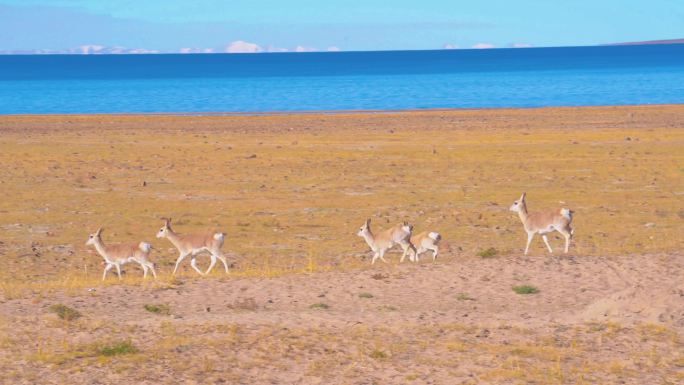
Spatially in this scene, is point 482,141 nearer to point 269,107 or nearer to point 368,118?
point 368,118

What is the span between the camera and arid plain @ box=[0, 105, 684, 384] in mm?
13906

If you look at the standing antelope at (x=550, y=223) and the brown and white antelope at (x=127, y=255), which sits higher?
the standing antelope at (x=550, y=223)

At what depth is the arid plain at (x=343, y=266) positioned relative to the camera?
13.9 m

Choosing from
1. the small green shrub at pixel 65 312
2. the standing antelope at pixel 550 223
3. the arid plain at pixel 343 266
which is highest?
the standing antelope at pixel 550 223

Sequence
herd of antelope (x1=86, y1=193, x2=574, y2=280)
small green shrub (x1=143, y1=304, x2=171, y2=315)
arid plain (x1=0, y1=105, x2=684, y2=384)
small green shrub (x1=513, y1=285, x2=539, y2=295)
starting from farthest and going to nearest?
herd of antelope (x1=86, y1=193, x2=574, y2=280) < small green shrub (x1=513, y1=285, x2=539, y2=295) < small green shrub (x1=143, y1=304, x2=171, y2=315) < arid plain (x1=0, y1=105, x2=684, y2=384)

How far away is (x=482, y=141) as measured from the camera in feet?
166

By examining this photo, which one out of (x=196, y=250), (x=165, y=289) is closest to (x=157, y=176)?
(x=196, y=250)

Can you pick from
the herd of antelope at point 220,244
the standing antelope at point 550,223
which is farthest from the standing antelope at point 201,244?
the standing antelope at point 550,223

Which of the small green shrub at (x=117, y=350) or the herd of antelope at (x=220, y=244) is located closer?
the small green shrub at (x=117, y=350)

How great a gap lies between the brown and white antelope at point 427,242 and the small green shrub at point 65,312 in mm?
7663

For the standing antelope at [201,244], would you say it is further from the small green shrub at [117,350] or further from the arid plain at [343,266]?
the small green shrub at [117,350]

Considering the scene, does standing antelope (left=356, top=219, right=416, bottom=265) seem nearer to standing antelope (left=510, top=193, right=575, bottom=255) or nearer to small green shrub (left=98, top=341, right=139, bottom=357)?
standing antelope (left=510, top=193, right=575, bottom=255)

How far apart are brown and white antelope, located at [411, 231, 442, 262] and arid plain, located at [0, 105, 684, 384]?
103 centimetres

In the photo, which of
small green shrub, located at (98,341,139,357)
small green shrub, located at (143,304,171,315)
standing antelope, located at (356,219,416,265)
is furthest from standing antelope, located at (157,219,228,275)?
small green shrub, located at (98,341,139,357)
